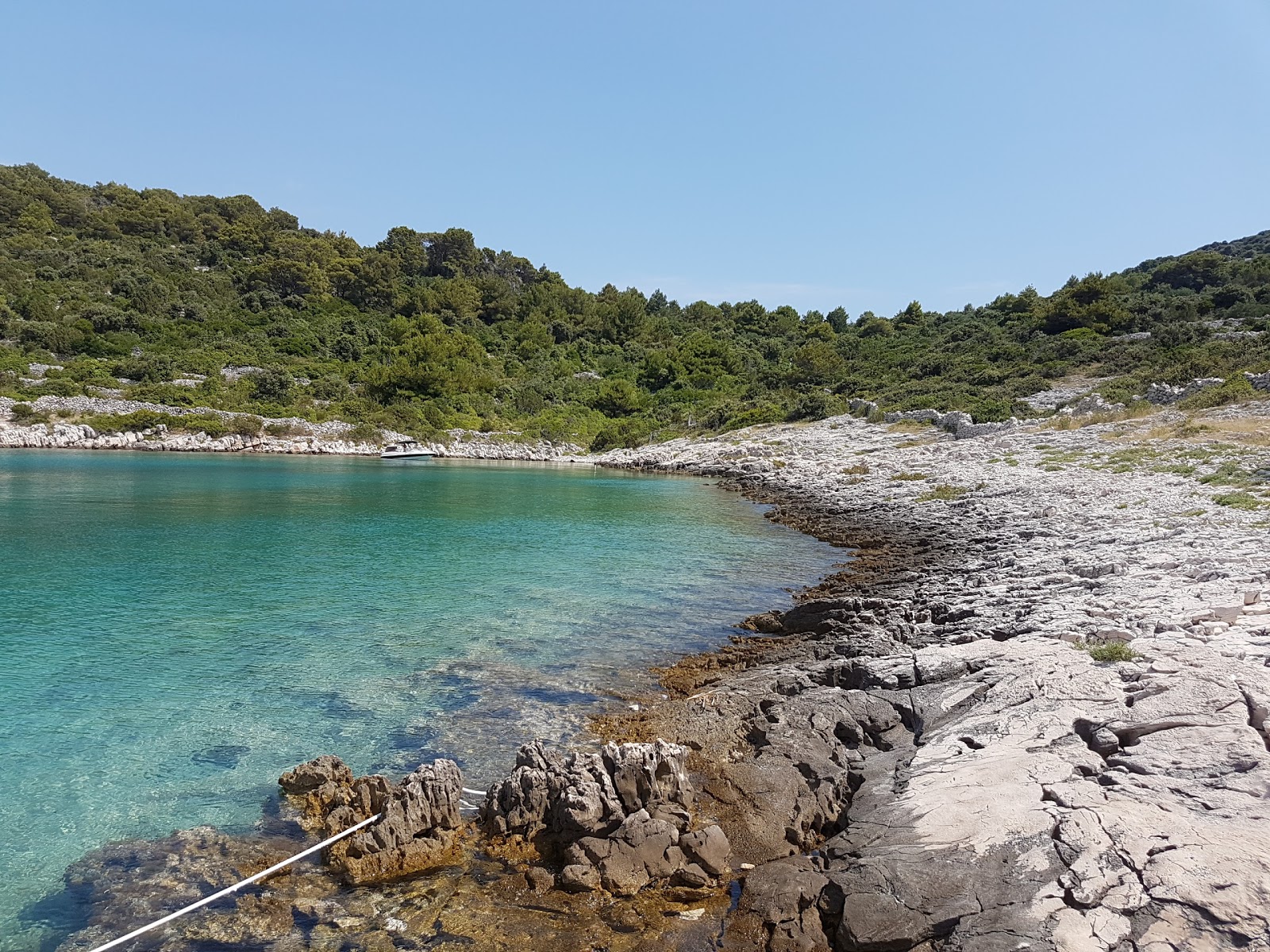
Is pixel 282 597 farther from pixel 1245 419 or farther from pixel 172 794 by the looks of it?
pixel 1245 419

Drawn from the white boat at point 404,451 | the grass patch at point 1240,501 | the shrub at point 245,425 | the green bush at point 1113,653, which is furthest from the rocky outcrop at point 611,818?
the shrub at point 245,425

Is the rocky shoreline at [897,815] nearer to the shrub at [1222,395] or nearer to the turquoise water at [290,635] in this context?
the turquoise water at [290,635]

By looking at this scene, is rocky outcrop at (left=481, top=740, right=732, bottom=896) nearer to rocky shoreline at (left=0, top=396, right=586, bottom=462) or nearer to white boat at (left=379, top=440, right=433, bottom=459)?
white boat at (left=379, top=440, right=433, bottom=459)

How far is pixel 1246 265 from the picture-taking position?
6900cm

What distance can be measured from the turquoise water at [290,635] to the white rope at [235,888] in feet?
2.27

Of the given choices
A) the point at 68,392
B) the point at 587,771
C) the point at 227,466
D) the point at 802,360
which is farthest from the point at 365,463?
the point at 587,771

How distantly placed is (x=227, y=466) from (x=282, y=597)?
35771mm

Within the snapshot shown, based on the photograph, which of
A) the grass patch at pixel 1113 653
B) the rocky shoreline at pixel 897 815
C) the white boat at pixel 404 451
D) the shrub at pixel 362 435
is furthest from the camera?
the shrub at pixel 362 435

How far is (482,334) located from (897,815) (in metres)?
95.5

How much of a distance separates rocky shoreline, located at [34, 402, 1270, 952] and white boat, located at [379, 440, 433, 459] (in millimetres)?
55149

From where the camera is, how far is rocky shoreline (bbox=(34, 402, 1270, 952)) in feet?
14.7

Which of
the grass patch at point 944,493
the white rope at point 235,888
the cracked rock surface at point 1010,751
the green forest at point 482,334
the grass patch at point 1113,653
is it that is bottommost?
the white rope at point 235,888

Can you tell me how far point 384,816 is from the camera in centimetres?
636

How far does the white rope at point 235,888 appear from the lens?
5.33 meters
